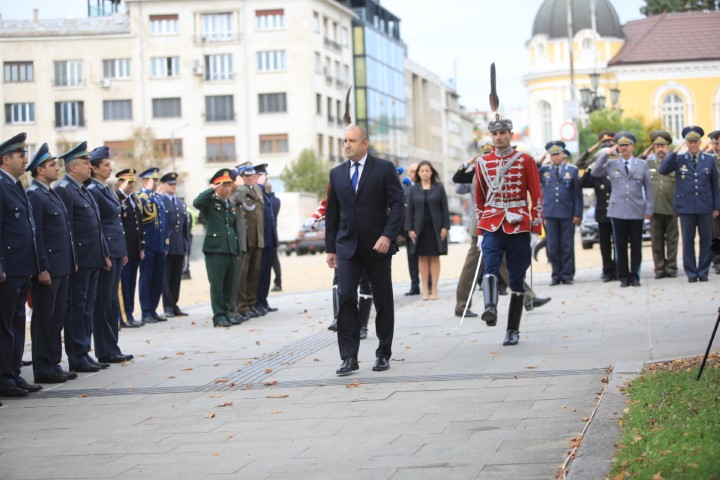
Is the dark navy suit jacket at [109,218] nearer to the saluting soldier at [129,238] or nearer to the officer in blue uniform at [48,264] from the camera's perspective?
the officer in blue uniform at [48,264]

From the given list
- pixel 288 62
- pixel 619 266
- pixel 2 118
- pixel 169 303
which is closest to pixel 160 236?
pixel 169 303

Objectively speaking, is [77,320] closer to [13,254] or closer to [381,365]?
[13,254]

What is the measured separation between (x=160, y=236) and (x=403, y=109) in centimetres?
9907

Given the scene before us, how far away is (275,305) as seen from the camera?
20062 mm

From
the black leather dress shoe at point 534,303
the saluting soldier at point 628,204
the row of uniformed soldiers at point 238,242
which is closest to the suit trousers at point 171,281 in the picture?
the row of uniformed soldiers at point 238,242

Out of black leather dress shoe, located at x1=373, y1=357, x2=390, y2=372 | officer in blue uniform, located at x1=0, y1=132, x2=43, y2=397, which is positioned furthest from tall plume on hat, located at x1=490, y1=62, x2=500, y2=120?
officer in blue uniform, located at x1=0, y1=132, x2=43, y2=397

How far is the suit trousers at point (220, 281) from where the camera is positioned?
53.7ft

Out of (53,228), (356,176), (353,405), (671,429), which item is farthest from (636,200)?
(671,429)

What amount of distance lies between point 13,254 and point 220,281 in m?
6.09

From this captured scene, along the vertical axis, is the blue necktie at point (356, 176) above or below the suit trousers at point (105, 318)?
above

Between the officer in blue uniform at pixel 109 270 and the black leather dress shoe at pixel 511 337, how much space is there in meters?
3.76

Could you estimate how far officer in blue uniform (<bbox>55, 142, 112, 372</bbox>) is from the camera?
11781mm

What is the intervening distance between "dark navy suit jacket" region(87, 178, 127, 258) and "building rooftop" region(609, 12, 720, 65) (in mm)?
79443

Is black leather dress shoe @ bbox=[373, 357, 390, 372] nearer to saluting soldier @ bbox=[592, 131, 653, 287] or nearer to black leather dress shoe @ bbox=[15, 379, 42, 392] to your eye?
black leather dress shoe @ bbox=[15, 379, 42, 392]
